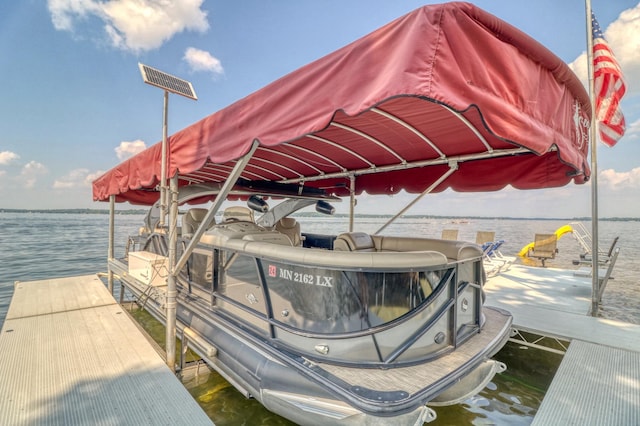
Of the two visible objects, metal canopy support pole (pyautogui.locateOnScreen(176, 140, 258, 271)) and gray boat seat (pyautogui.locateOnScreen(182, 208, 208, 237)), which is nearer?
metal canopy support pole (pyautogui.locateOnScreen(176, 140, 258, 271))

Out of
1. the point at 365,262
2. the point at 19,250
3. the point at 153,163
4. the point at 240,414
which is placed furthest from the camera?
the point at 19,250

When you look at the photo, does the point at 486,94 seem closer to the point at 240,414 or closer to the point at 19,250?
the point at 240,414

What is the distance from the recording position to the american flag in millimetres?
4906

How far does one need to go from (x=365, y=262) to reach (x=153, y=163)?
289 cm

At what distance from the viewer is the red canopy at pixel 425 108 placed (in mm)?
1249

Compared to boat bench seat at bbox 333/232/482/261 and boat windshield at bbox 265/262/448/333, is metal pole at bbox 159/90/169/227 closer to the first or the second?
boat windshield at bbox 265/262/448/333

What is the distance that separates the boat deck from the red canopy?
1.84 m

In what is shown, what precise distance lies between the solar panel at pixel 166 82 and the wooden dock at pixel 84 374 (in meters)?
2.99

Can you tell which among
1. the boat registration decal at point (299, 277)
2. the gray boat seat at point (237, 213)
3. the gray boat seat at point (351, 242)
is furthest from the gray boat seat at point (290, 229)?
the boat registration decal at point (299, 277)

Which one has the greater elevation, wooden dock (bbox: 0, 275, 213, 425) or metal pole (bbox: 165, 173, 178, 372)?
metal pole (bbox: 165, 173, 178, 372)

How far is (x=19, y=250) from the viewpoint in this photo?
14578 mm

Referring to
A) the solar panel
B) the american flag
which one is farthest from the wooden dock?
the american flag

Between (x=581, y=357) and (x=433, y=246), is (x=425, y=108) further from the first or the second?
(x=581, y=357)

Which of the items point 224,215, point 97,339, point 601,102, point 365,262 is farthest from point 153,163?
point 601,102
